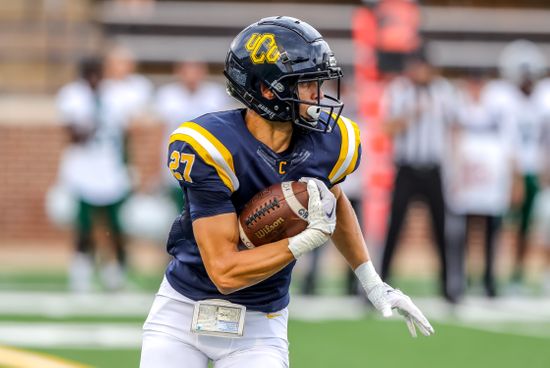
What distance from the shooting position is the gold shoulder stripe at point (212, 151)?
12.0ft

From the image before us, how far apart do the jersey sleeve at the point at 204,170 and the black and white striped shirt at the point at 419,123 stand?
16.4 feet

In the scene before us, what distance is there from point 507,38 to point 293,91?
1303 cm

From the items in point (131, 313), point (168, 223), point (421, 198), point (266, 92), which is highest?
point (266, 92)

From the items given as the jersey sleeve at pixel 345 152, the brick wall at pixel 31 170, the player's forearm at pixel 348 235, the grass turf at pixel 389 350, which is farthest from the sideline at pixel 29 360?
the brick wall at pixel 31 170

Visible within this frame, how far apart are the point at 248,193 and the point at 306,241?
1.09ft

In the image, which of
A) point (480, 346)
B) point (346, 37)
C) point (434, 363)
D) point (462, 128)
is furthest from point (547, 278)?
point (346, 37)

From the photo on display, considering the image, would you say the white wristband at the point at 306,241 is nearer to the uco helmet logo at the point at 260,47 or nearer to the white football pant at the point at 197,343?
the white football pant at the point at 197,343

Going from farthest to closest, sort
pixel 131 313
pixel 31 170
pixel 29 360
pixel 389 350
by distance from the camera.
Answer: pixel 31 170
pixel 131 313
pixel 389 350
pixel 29 360

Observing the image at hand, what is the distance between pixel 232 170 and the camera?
3.70 meters

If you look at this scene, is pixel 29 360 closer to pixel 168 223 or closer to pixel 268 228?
pixel 268 228

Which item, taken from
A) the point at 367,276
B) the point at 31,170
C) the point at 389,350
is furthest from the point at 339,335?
the point at 31,170

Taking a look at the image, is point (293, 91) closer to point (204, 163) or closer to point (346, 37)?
point (204, 163)

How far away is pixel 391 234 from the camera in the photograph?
28.1ft

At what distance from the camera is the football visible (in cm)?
361
